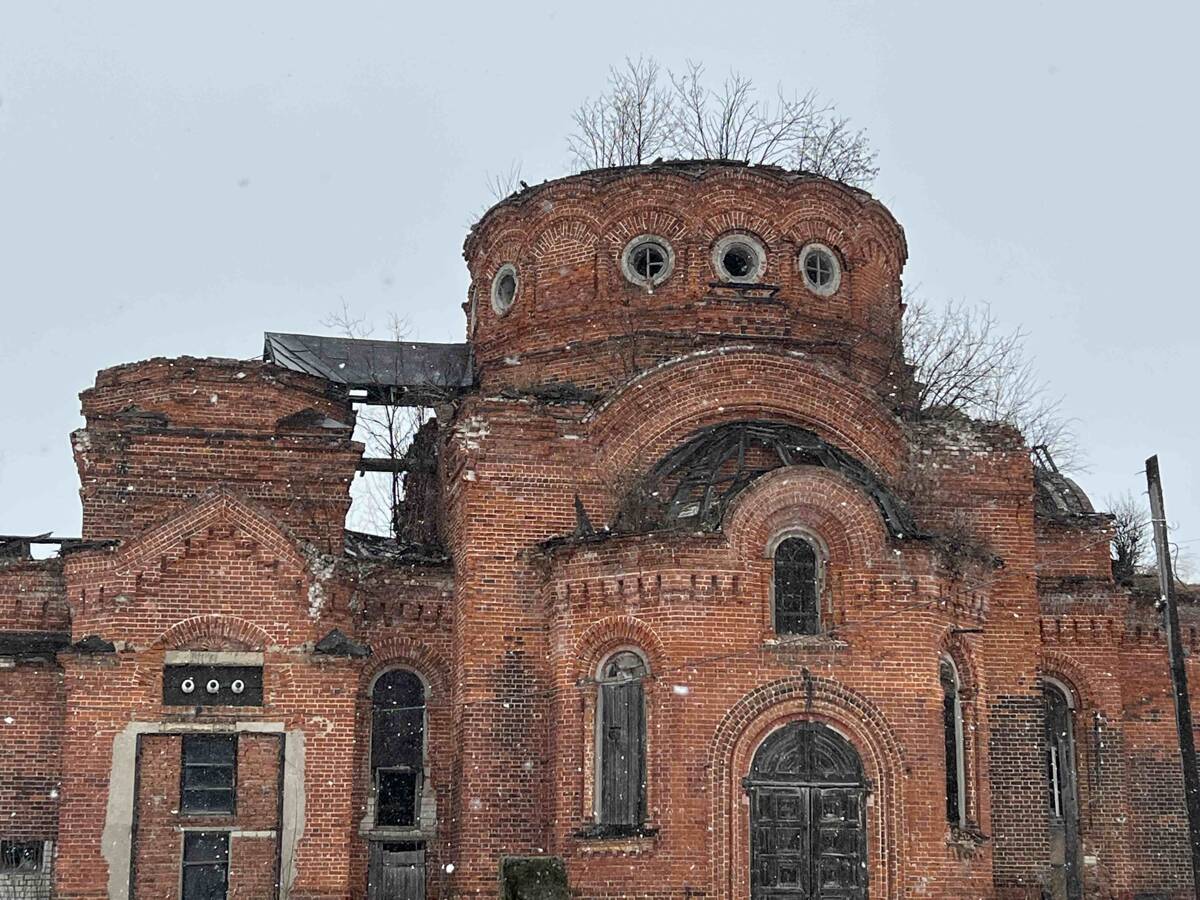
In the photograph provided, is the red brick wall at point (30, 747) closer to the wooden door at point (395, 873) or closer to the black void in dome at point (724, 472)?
the wooden door at point (395, 873)

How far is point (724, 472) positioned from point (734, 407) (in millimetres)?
1192

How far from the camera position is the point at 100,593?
18.6m

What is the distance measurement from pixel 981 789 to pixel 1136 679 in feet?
15.4

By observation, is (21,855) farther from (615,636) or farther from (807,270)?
(807,270)

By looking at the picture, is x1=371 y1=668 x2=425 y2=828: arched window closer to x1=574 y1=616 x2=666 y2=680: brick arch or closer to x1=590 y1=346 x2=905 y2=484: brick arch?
x1=574 y1=616 x2=666 y2=680: brick arch

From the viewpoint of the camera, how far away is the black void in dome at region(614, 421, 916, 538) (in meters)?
18.6

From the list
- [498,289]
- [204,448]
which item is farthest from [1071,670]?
[204,448]

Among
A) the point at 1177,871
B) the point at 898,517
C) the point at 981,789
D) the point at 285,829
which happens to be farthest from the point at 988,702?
the point at 285,829

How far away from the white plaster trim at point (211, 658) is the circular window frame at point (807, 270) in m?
9.46

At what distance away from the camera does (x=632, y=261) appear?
22.9 m

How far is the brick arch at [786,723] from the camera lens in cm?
1750

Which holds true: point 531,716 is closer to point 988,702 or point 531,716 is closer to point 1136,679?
point 988,702

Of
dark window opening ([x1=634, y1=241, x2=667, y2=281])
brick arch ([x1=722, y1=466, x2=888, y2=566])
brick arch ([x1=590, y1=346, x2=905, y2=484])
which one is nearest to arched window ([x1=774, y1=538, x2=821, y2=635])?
brick arch ([x1=722, y1=466, x2=888, y2=566])

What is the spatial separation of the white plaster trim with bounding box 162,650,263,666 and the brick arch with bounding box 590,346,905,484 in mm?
4883
